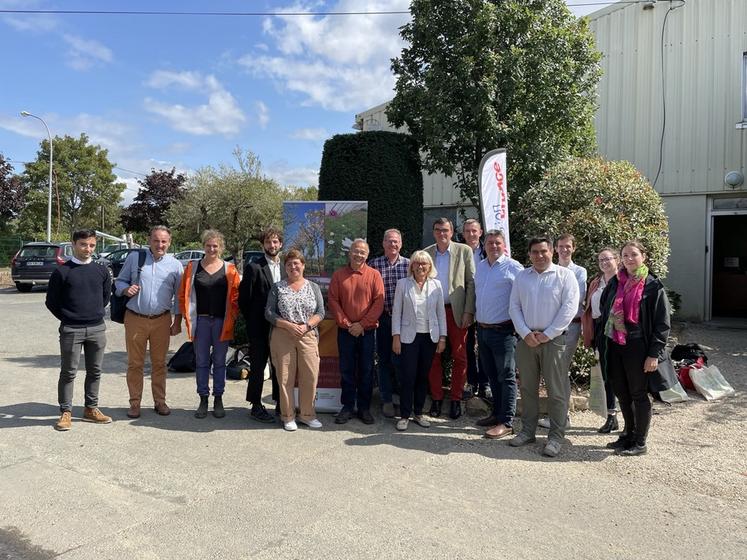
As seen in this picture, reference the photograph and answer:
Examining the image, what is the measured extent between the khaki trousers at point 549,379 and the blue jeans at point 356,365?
145cm

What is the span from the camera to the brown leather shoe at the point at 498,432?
511cm

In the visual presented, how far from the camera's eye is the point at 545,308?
4.79 meters

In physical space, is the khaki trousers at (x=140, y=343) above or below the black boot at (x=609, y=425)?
above

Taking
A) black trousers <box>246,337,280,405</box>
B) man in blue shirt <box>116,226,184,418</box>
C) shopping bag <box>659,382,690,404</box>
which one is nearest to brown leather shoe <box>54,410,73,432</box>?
man in blue shirt <box>116,226,184,418</box>

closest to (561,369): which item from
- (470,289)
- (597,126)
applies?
(470,289)

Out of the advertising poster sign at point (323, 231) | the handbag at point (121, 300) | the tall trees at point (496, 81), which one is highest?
the tall trees at point (496, 81)

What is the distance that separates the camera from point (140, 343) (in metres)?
5.56

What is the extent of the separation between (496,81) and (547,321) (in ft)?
16.2

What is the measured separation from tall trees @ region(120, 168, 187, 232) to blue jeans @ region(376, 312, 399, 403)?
38.0 m

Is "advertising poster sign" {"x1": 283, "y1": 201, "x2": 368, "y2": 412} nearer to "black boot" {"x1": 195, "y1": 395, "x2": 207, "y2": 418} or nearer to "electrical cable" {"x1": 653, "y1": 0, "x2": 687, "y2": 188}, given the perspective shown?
"black boot" {"x1": 195, "y1": 395, "x2": 207, "y2": 418}

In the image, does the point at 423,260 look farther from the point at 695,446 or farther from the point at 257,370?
the point at 695,446

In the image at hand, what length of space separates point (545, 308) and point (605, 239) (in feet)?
8.89

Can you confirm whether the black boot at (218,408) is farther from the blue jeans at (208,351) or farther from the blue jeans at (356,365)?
the blue jeans at (356,365)

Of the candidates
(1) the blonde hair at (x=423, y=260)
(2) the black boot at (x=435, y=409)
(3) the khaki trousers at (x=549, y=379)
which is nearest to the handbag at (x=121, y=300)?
(1) the blonde hair at (x=423, y=260)
